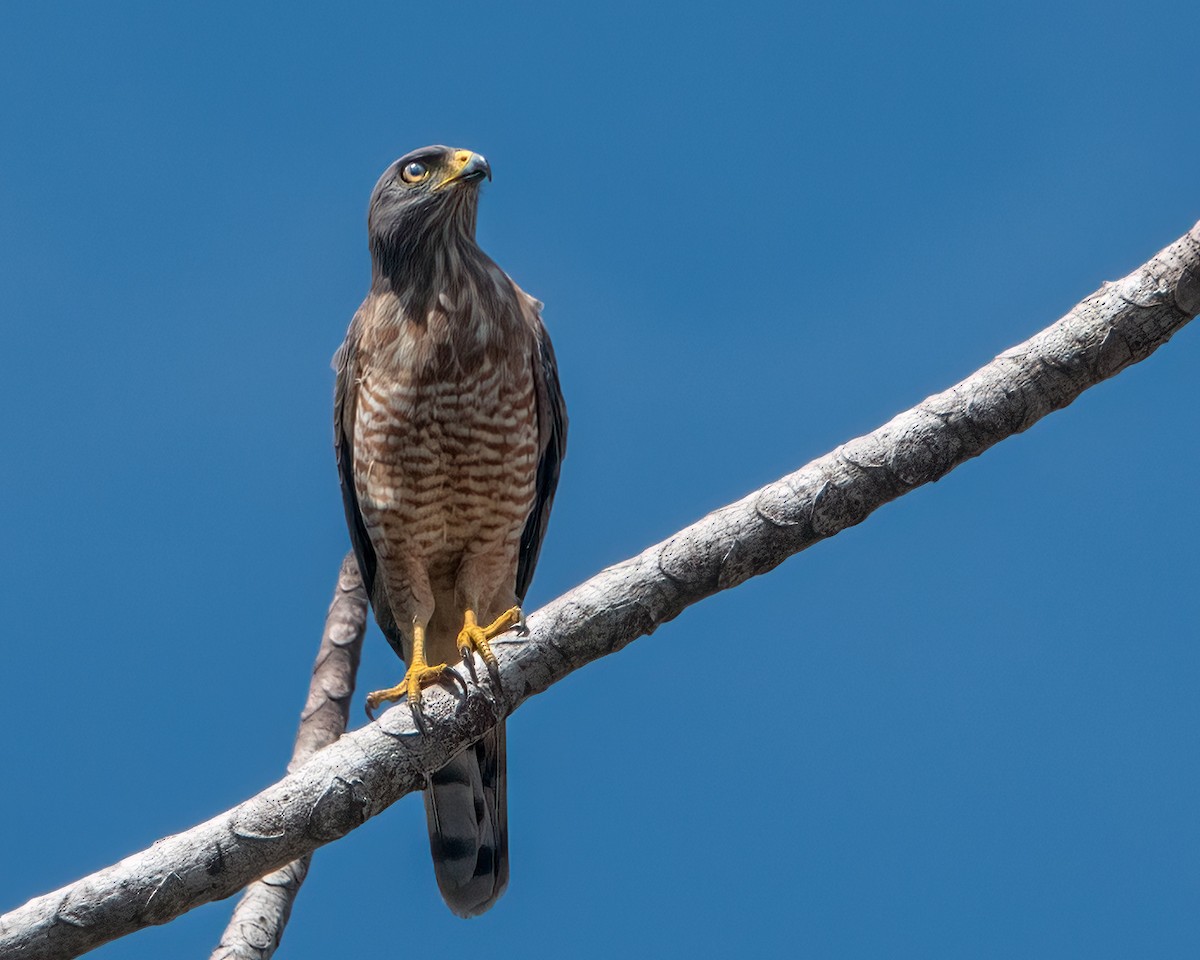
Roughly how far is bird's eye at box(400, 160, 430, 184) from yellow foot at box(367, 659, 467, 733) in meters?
2.46

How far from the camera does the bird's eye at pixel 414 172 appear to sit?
6.85 m

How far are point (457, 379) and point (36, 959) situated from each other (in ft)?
9.54

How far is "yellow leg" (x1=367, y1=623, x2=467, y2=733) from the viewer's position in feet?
16.3

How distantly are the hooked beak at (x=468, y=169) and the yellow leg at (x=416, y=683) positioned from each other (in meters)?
2.11

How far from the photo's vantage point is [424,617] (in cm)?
652

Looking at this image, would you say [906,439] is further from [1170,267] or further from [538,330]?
[538,330]

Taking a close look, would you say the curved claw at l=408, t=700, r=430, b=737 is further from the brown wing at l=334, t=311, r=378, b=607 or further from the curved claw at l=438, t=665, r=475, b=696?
the brown wing at l=334, t=311, r=378, b=607

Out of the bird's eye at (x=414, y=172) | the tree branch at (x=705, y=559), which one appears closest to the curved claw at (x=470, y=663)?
the tree branch at (x=705, y=559)

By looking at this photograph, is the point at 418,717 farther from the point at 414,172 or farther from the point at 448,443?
the point at 414,172

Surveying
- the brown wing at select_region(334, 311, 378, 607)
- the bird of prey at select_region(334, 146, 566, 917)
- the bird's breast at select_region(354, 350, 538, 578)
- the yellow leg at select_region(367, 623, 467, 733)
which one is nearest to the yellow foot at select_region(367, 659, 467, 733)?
the yellow leg at select_region(367, 623, 467, 733)

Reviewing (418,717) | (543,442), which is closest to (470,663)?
(418,717)

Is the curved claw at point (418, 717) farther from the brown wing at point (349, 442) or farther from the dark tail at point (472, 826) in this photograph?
the brown wing at point (349, 442)

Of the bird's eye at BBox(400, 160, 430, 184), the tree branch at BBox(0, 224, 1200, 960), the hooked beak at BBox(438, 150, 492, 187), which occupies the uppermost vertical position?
the bird's eye at BBox(400, 160, 430, 184)

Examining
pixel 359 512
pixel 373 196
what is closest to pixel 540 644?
pixel 359 512
